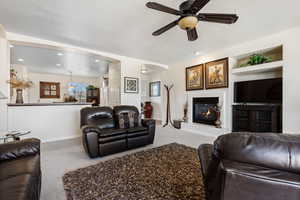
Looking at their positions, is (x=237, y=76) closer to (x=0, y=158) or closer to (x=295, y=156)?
(x=295, y=156)

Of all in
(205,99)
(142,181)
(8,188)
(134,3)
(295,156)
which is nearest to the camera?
(295,156)

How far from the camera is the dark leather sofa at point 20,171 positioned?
88 centimetres

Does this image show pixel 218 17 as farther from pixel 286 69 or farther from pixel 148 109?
pixel 148 109

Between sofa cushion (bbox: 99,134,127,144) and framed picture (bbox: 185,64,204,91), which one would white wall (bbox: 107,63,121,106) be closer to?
sofa cushion (bbox: 99,134,127,144)

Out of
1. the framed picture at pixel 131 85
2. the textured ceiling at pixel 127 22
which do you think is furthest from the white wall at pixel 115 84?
the textured ceiling at pixel 127 22

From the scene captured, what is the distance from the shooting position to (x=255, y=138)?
2.48 feet

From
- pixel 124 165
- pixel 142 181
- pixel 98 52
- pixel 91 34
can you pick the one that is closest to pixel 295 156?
pixel 142 181

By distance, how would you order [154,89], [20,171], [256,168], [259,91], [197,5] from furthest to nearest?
[154,89] < [259,91] < [197,5] < [20,171] < [256,168]

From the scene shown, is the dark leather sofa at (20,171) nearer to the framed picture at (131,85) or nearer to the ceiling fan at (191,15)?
the ceiling fan at (191,15)

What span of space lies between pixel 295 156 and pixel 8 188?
5.54 ft

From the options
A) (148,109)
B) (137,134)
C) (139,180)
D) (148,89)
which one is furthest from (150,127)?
(148,89)

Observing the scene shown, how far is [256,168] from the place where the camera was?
2.22ft

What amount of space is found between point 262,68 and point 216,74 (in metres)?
1.17

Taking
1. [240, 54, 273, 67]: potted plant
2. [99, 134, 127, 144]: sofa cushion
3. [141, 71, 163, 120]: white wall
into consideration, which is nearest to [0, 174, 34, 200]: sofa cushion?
[99, 134, 127, 144]: sofa cushion
